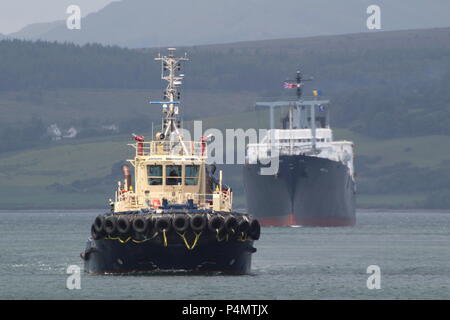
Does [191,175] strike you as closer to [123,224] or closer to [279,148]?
[123,224]

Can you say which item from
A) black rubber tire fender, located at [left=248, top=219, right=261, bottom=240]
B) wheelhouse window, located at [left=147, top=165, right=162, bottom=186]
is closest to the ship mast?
wheelhouse window, located at [left=147, top=165, right=162, bottom=186]

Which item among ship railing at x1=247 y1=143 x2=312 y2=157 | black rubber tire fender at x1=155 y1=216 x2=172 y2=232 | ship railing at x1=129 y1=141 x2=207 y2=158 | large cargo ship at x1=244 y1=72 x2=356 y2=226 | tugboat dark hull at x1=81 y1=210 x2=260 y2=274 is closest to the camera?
black rubber tire fender at x1=155 y1=216 x2=172 y2=232

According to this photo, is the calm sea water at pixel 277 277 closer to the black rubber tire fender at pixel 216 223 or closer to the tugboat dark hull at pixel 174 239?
the tugboat dark hull at pixel 174 239

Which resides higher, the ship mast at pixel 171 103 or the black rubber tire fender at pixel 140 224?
the ship mast at pixel 171 103

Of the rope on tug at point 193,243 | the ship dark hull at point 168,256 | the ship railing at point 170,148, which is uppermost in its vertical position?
the ship railing at point 170,148

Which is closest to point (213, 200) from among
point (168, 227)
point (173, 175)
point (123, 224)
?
point (173, 175)

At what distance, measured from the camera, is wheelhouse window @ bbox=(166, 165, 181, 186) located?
2598 inches

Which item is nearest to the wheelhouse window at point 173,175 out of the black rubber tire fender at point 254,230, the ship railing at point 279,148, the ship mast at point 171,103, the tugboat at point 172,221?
the tugboat at point 172,221

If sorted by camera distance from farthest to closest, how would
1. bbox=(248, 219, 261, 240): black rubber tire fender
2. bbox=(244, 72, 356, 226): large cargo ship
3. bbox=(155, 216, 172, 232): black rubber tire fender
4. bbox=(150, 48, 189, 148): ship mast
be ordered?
bbox=(244, 72, 356, 226): large cargo ship
bbox=(150, 48, 189, 148): ship mast
bbox=(248, 219, 261, 240): black rubber tire fender
bbox=(155, 216, 172, 232): black rubber tire fender

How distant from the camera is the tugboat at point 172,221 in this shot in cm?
6162

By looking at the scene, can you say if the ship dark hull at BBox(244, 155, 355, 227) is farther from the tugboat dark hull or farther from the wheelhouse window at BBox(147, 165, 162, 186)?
the tugboat dark hull

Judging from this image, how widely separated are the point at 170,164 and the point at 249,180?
85497mm

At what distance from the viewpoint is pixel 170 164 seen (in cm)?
6606

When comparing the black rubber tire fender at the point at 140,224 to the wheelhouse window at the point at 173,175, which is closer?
the black rubber tire fender at the point at 140,224
